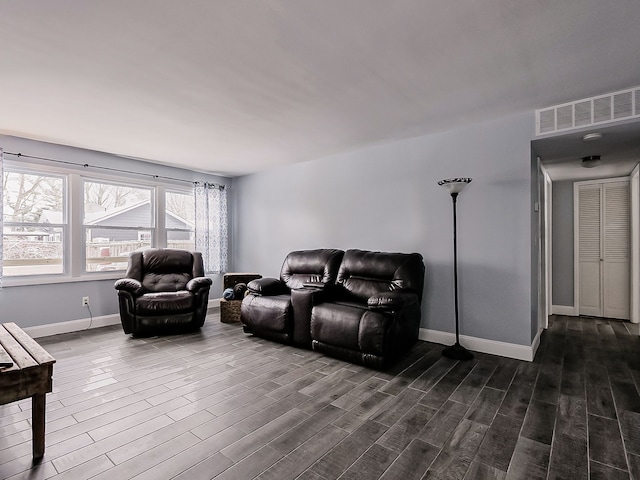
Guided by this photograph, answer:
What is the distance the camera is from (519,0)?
1.70 meters

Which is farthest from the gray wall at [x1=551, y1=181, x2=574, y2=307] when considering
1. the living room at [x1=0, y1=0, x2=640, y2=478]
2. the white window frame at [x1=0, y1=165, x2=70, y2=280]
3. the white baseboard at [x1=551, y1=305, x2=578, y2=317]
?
the white window frame at [x1=0, y1=165, x2=70, y2=280]

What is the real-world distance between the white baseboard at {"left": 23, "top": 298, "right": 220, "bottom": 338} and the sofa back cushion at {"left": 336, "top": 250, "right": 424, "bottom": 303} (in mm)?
3201

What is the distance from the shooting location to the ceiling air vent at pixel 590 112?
2.70 meters

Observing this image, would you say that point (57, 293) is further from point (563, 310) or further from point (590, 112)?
point (563, 310)

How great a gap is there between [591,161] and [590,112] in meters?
1.34

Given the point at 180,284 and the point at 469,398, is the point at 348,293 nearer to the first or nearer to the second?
the point at 469,398

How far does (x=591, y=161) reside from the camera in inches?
153

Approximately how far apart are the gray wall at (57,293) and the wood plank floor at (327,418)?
102 centimetres

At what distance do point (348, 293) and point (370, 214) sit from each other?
43.7 inches

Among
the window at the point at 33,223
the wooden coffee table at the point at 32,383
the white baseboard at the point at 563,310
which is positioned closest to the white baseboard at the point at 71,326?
the window at the point at 33,223

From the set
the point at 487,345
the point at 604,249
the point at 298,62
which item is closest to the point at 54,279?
the point at 298,62

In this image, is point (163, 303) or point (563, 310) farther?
point (563, 310)

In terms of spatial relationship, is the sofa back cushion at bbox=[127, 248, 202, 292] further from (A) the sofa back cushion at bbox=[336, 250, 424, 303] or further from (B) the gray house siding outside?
(A) the sofa back cushion at bbox=[336, 250, 424, 303]

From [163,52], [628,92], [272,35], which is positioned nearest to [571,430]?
[628,92]
